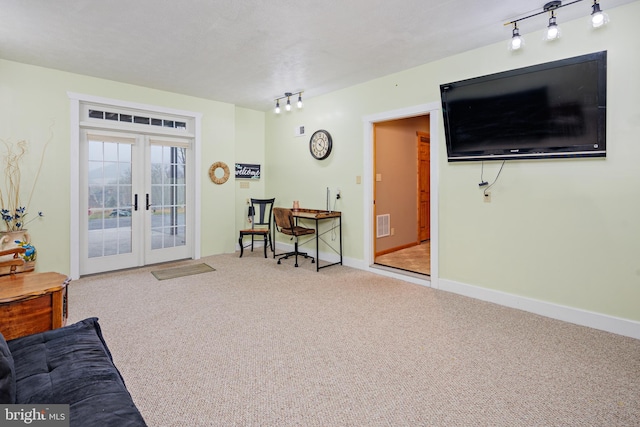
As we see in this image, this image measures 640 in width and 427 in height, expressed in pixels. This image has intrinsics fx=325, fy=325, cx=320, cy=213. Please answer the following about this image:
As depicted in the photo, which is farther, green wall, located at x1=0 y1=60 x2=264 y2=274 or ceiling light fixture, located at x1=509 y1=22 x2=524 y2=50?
green wall, located at x1=0 y1=60 x2=264 y2=274

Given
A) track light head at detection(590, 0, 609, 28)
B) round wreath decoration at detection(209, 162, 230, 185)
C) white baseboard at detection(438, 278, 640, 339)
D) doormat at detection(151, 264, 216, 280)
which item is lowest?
white baseboard at detection(438, 278, 640, 339)

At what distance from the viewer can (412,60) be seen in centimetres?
378

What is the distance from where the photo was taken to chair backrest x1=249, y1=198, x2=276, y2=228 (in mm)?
5848

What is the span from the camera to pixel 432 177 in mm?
3871

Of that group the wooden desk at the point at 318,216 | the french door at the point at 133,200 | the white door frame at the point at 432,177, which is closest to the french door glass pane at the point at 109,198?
the french door at the point at 133,200

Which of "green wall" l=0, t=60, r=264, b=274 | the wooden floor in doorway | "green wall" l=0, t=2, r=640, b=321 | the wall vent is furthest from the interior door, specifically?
"green wall" l=0, t=60, r=264, b=274

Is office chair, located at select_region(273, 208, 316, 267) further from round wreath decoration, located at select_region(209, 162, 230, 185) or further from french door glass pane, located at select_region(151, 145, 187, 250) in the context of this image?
french door glass pane, located at select_region(151, 145, 187, 250)

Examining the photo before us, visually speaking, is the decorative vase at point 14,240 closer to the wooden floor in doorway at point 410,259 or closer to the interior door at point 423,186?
the wooden floor in doorway at point 410,259

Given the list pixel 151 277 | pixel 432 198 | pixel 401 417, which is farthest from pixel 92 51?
pixel 401 417

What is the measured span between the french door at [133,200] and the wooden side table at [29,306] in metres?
2.25

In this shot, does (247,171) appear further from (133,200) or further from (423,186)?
(423,186)

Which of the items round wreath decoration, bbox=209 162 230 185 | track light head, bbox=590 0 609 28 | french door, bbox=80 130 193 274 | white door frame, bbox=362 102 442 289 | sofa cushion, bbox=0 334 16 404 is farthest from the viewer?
round wreath decoration, bbox=209 162 230 185

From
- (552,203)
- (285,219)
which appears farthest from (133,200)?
(552,203)

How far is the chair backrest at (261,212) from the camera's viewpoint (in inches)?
230
